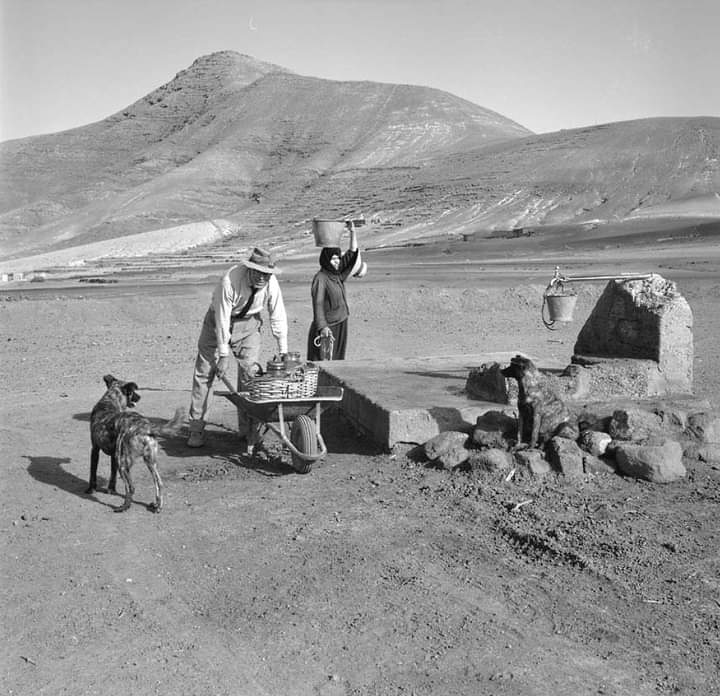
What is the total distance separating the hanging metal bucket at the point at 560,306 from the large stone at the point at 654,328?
87 cm

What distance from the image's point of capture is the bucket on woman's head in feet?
30.5

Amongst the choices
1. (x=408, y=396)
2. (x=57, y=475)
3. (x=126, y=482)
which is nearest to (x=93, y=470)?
(x=126, y=482)

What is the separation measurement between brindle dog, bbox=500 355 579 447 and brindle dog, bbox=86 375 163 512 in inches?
110

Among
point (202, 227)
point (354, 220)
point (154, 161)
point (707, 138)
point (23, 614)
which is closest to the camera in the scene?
point (23, 614)

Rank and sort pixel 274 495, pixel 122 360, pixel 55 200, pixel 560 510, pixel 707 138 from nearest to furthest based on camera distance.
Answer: pixel 560 510
pixel 274 495
pixel 122 360
pixel 707 138
pixel 55 200

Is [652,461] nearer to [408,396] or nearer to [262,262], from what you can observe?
[408,396]

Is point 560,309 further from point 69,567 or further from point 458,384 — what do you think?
point 69,567

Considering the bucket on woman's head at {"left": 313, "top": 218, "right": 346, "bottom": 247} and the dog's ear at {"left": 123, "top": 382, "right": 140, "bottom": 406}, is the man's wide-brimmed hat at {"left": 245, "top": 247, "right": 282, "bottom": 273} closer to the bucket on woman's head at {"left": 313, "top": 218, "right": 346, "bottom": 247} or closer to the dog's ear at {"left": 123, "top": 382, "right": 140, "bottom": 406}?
the dog's ear at {"left": 123, "top": 382, "right": 140, "bottom": 406}

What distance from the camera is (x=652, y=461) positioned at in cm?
680

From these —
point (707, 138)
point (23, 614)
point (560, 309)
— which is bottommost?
point (23, 614)

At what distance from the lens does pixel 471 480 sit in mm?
6824

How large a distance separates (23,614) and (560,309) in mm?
5406

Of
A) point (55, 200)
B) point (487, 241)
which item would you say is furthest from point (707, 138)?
point (55, 200)

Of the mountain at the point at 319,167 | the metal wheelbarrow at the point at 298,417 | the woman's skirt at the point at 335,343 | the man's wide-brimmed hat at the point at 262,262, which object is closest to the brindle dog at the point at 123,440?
the metal wheelbarrow at the point at 298,417
